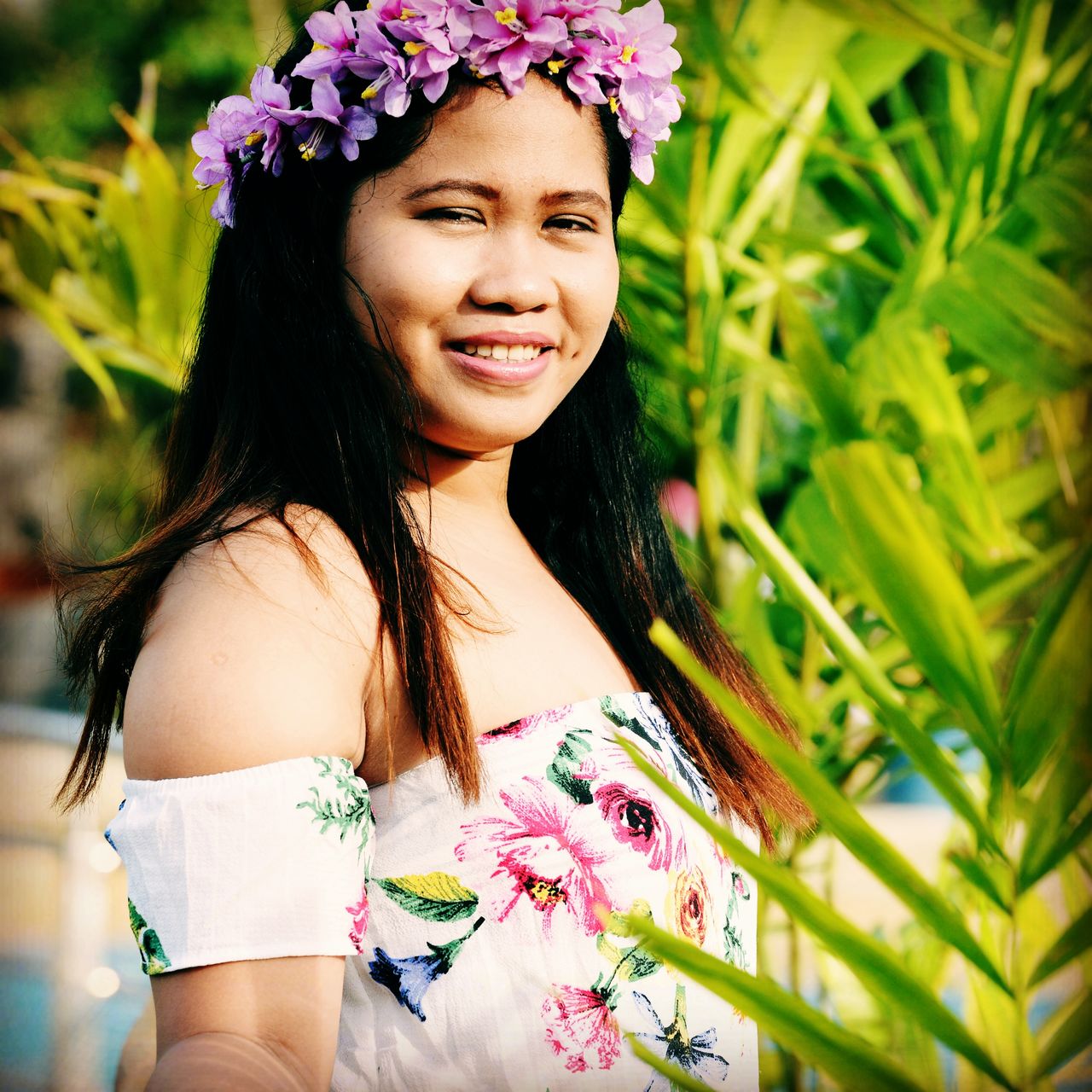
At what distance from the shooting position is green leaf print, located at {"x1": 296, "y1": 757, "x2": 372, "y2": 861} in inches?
23.6

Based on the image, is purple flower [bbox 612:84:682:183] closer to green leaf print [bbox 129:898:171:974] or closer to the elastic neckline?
the elastic neckline

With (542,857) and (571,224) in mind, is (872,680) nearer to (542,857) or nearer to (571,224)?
(542,857)

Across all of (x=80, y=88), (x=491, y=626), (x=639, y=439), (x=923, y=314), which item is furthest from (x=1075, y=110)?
(x=80, y=88)

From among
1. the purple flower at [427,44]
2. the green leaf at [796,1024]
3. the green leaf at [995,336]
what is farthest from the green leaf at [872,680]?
the green leaf at [995,336]

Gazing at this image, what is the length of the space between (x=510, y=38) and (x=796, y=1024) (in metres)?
0.58

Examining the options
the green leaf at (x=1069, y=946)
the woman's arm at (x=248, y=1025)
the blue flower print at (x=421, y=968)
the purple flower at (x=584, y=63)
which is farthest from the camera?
the purple flower at (x=584, y=63)

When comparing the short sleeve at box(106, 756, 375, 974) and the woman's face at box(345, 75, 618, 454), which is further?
the woman's face at box(345, 75, 618, 454)

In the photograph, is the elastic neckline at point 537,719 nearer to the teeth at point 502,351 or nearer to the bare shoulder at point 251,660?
the bare shoulder at point 251,660

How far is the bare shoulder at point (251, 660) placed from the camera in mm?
580

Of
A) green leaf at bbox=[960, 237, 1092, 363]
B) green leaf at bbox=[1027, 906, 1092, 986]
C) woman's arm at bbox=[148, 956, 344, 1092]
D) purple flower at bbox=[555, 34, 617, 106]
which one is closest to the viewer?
green leaf at bbox=[1027, 906, 1092, 986]

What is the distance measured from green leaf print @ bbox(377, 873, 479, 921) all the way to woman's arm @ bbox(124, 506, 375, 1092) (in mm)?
76

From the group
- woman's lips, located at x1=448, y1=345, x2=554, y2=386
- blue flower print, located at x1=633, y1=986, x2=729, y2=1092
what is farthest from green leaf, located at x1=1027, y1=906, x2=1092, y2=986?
woman's lips, located at x1=448, y1=345, x2=554, y2=386

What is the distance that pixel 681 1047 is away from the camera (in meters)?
0.75

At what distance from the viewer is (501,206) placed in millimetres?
747
